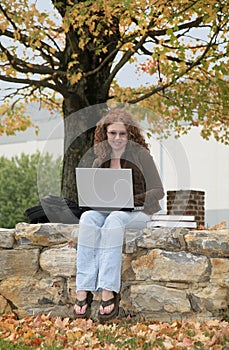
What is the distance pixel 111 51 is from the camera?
8289 millimetres

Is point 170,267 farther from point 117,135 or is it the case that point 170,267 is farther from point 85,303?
point 117,135

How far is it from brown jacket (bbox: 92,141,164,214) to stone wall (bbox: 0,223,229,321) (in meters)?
0.26

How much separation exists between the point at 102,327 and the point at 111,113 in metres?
1.75

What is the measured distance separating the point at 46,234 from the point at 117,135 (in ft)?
3.19

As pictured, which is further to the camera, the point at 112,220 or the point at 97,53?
the point at 97,53

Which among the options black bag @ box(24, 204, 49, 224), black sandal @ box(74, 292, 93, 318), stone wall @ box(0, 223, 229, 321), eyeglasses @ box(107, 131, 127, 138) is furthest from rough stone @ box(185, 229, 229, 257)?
black bag @ box(24, 204, 49, 224)

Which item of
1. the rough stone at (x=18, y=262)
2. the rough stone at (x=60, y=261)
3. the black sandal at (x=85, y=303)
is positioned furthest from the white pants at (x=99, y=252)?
the rough stone at (x=18, y=262)

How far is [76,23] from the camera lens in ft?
24.5

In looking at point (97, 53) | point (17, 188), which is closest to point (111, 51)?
point (97, 53)

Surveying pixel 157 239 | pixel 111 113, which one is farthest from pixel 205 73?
pixel 157 239

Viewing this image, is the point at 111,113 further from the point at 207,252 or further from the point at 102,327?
the point at 102,327

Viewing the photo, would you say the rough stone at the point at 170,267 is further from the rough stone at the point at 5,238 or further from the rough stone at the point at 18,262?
the rough stone at the point at 5,238

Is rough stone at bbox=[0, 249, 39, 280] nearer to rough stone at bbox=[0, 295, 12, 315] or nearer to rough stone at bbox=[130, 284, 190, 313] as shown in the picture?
rough stone at bbox=[0, 295, 12, 315]

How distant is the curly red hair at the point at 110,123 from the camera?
5133 mm
